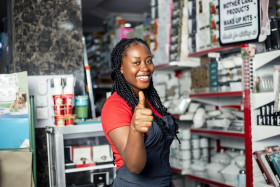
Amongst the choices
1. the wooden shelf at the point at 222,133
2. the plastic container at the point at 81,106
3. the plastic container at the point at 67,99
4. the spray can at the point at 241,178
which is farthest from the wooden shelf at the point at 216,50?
the plastic container at the point at 67,99

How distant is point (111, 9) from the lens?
8500 millimetres

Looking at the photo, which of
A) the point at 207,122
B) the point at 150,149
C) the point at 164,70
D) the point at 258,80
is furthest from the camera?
the point at 164,70

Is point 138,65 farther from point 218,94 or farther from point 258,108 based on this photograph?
point 218,94

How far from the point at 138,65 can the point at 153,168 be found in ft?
1.68

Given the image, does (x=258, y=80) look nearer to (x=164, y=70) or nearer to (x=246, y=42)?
(x=246, y=42)

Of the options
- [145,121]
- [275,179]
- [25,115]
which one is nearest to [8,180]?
[25,115]

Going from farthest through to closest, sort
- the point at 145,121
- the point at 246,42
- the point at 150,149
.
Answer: the point at 246,42, the point at 150,149, the point at 145,121

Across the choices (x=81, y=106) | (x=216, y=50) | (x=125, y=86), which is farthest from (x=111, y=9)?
(x=125, y=86)

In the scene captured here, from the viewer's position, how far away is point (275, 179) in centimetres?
276

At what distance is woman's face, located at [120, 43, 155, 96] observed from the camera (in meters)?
1.75

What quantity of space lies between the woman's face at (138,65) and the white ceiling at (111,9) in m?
5.98

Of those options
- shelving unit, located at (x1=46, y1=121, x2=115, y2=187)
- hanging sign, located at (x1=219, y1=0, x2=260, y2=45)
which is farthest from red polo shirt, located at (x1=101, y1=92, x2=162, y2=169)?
hanging sign, located at (x1=219, y1=0, x2=260, y2=45)

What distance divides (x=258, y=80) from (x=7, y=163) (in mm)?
2177

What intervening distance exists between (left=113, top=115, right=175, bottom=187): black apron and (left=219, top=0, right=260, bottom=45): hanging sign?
184 cm
